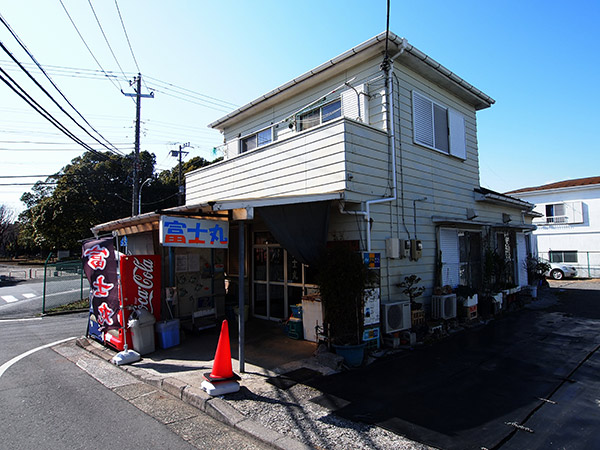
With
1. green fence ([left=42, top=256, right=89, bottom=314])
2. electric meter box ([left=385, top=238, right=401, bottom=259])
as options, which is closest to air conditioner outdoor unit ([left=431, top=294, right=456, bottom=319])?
electric meter box ([left=385, top=238, right=401, bottom=259])

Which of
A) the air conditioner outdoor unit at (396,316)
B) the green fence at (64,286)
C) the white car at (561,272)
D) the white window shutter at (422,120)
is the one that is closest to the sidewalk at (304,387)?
the air conditioner outdoor unit at (396,316)

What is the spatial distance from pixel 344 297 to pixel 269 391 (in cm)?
193

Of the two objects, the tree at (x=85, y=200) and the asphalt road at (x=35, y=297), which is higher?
the tree at (x=85, y=200)

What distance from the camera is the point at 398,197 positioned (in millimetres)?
7699

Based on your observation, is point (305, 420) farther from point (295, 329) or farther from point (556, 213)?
point (556, 213)

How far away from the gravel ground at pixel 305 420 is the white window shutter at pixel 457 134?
7905mm

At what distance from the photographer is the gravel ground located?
11.6ft

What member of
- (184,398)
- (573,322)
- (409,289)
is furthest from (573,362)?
(184,398)

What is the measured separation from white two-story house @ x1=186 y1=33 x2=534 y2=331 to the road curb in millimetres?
2562

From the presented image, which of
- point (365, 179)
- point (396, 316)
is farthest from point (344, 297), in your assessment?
point (365, 179)

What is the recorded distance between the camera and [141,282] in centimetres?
708

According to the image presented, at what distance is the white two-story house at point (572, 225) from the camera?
2272 cm

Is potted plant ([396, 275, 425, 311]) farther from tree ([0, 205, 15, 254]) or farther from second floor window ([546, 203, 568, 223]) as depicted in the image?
tree ([0, 205, 15, 254])

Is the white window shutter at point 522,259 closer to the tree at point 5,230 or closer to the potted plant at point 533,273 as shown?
the potted plant at point 533,273
